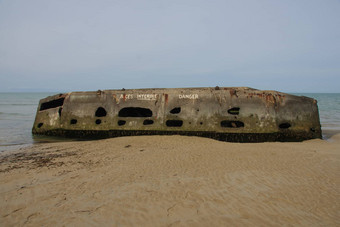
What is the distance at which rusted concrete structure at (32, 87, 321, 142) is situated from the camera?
5.78 metres

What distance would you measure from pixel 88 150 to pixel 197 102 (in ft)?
9.41

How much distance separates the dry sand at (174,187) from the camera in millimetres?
2307

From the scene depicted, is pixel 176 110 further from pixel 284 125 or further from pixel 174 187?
pixel 174 187

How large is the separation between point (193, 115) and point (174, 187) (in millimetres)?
3279

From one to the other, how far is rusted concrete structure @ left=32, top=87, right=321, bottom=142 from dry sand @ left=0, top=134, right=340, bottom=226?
0.90 meters

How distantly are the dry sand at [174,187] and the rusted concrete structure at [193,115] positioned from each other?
0.90 metres

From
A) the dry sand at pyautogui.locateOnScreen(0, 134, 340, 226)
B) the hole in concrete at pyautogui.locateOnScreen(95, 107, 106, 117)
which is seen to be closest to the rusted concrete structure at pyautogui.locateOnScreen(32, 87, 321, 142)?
the hole in concrete at pyautogui.locateOnScreen(95, 107, 106, 117)

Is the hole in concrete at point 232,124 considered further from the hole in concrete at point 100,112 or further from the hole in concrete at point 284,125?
the hole in concrete at point 100,112

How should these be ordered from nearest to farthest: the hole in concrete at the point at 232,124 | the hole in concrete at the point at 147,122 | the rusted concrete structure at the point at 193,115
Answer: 1. the rusted concrete structure at the point at 193,115
2. the hole in concrete at the point at 232,124
3. the hole in concrete at the point at 147,122

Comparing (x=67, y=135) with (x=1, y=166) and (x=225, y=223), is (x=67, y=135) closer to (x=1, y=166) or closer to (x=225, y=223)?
(x=1, y=166)

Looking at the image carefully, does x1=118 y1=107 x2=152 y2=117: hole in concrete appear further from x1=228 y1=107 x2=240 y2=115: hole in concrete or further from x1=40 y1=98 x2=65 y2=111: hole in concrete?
x1=228 y1=107 x2=240 y2=115: hole in concrete

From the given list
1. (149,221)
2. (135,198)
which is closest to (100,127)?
(135,198)

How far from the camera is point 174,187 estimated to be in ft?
9.71

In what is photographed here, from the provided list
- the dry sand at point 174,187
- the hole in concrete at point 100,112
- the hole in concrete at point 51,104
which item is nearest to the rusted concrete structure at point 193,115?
the hole in concrete at point 100,112
